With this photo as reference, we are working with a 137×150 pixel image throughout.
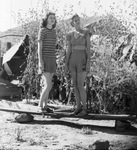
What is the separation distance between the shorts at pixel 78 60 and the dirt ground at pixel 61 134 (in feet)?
3.32

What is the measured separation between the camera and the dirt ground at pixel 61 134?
5186 mm

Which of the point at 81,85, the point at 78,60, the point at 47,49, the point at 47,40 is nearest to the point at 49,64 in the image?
the point at 47,49

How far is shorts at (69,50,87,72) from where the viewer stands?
659 cm

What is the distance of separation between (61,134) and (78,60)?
1.38m

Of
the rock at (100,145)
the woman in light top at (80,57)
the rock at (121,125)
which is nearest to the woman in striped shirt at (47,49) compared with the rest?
the woman in light top at (80,57)

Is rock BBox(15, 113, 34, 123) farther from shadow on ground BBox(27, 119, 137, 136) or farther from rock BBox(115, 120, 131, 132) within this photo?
rock BBox(115, 120, 131, 132)

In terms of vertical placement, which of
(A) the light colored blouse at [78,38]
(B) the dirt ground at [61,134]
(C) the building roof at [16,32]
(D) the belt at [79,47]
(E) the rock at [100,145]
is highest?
(C) the building roof at [16,32]

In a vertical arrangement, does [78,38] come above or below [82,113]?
above

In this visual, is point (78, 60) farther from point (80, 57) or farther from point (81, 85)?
point (81, 85)

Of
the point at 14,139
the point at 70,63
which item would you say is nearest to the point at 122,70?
the point at 70,63

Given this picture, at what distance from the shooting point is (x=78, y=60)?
6594mm

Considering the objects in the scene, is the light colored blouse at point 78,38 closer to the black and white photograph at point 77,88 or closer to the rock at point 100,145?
the black and white photograph at point 77,88

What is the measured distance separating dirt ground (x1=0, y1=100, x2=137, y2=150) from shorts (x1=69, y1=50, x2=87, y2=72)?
1013 mm

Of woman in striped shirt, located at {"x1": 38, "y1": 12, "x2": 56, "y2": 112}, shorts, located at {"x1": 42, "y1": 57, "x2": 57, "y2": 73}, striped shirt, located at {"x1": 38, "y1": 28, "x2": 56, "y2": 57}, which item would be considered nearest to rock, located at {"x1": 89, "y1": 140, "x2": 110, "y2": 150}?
woman in striped shirt, located at {"x1": 38, "y1": 12, "x2": 56, "y2": 112}
